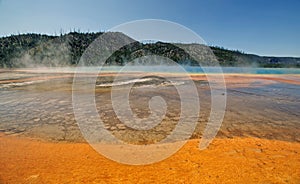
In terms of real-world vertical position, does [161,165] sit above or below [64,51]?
below

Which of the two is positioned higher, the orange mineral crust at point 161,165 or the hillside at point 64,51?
the hillside at point 64,51

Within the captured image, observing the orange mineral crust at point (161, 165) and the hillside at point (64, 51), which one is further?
the hillside at point (64, 51)

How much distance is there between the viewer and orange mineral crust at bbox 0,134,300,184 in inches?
132

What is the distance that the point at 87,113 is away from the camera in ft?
25.9

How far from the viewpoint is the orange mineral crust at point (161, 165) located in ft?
11.0

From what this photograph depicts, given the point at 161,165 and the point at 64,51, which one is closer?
the point at 161,165

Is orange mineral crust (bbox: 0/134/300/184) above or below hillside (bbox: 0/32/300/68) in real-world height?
below

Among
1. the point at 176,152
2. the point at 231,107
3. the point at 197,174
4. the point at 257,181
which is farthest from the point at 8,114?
the point at 231,107

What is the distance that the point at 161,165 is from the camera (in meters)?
3.83

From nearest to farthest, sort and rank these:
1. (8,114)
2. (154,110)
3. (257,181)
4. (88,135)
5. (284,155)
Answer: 1. (257,181)
2. (284,155)
3. (88,135)
4. (8,114)
5. (154,110)

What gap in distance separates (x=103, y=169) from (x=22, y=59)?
2586 inches

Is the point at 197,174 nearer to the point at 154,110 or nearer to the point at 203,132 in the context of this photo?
the point at 203,132

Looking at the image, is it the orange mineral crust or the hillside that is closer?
the orange mineral crust

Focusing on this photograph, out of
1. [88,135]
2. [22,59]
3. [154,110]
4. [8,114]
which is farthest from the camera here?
[22,59]
